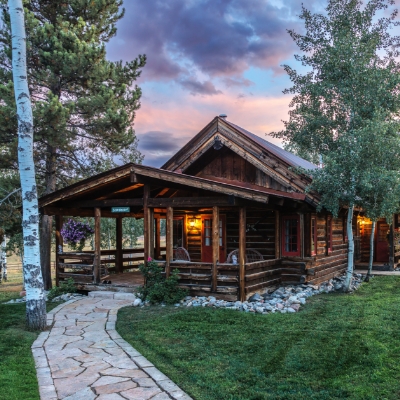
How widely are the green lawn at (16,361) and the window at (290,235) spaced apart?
7451 millimetres

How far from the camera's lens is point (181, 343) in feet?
20.5

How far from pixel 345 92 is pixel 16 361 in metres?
9.83

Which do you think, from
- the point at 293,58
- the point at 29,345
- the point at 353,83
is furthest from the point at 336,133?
the point at 29,345

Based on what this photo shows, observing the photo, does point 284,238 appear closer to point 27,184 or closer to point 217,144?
point 217,144

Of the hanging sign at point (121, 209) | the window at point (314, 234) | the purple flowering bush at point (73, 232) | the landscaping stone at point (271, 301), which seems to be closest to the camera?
the landscaping stone at point (271, 301)

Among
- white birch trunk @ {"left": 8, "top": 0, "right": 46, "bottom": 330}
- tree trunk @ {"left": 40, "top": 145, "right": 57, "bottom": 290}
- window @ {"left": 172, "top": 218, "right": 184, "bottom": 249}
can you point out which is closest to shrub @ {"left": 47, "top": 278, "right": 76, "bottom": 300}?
tree trunk @ {"left": 40, "top": 145, "right": 57, "bottom": 290}

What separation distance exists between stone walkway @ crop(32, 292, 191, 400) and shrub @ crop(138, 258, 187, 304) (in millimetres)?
1376

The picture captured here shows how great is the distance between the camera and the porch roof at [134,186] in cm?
891

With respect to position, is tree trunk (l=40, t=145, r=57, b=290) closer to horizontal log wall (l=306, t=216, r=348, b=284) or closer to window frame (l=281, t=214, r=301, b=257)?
window frame (l=281, t=214, r=301, b=257)

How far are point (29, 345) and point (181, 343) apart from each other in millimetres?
2437

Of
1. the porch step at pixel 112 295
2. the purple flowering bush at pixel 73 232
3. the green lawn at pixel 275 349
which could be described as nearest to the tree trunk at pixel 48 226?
the purple flowering bush at pixel 73 232

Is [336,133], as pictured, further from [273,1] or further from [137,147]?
[137,147]

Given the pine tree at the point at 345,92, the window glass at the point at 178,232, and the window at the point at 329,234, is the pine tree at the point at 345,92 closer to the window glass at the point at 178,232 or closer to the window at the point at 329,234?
the window at the point at 329,234

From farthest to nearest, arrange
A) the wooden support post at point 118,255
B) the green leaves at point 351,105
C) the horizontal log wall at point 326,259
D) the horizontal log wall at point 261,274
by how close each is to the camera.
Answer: the wooden support post at point 118,255 → the horizontal log wall at point 326,259 → the green leaves at point 351,105 → the horizontal log wall at point 261,274
